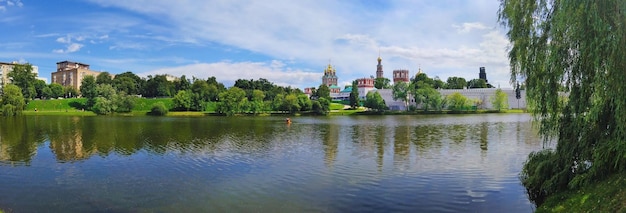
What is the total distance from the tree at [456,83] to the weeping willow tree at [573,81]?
137438mm

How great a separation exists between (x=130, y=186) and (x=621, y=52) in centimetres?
1490

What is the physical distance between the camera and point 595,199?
350 inches

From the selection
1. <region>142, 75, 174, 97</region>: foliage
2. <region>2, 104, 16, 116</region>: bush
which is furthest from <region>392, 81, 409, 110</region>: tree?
<region>2, 104, 16, 116</region>: bush

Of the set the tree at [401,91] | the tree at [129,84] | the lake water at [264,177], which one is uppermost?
the tree at [129,84]

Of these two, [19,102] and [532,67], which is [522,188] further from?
[19,102]

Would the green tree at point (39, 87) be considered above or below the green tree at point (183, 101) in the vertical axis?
above

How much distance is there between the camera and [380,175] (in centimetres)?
1612

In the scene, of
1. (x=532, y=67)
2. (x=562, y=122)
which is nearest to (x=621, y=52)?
(x=532, y=67)

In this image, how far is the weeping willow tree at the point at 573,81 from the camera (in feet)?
29.9

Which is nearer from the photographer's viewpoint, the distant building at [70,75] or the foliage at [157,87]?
the foliage at [157,87]

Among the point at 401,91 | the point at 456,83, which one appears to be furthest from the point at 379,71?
the point at 401,91

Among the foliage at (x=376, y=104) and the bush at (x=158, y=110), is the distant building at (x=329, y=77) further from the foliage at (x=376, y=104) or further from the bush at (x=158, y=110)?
the bush at (x=158, y=110)

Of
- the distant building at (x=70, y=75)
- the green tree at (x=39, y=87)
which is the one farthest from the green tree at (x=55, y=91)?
the distant building at (x=70, y=75)

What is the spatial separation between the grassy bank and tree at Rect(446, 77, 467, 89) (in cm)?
13936
